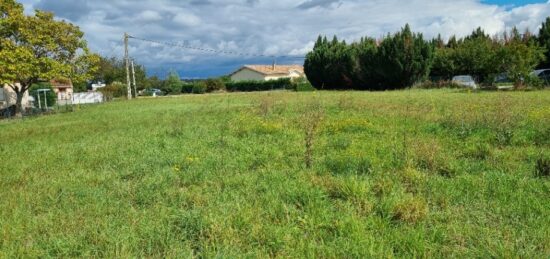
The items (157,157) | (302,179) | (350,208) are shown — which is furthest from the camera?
(157,157)

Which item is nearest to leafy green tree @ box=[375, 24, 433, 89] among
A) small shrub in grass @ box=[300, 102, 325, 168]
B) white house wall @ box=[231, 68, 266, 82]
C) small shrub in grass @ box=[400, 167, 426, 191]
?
small shrub in grass @ box=[300, 102, 325, 168]

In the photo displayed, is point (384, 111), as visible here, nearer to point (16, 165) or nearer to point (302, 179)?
point (302, 179)

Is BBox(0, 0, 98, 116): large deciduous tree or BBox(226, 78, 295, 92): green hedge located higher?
BBox(0, 0, 98, 116): large deciduous tree

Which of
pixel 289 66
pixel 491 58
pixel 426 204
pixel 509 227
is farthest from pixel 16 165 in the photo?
pixel 289 66

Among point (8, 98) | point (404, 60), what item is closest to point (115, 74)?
point (8, 98)

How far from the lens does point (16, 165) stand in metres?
8.24

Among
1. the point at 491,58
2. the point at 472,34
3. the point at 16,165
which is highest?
the point at 472,34

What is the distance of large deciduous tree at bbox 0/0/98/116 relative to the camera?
2552 centimetres

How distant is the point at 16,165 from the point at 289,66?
9101 centimetres

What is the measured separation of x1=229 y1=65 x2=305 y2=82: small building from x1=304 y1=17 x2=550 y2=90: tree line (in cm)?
3887

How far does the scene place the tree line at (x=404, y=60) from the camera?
36.6 metres

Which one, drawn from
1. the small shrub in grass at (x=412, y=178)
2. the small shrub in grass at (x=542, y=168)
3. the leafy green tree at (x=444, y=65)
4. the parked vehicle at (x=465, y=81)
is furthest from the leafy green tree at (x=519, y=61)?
the small shrub in grass at (x=412, y=178)

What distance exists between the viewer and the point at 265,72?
85.9 meters

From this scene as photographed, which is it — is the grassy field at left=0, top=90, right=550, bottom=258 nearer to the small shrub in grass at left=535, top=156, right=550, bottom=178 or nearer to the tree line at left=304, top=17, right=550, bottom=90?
the small shrub in grass at left=535, top=156, right=550, bottom=178
